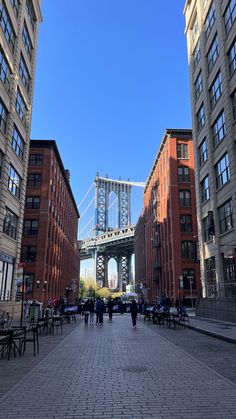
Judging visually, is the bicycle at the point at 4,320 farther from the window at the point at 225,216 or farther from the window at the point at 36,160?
the window at the point at 36,160

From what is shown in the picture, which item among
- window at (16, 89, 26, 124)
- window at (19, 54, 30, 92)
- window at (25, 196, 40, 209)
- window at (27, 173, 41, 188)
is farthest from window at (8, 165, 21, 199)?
window at (27, 173, 41, 188)

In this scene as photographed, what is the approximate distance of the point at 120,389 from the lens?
7340 millimetres

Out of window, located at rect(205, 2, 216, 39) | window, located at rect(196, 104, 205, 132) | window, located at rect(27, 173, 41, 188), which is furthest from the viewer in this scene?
window, located at rect(27, 173, 41, 188)

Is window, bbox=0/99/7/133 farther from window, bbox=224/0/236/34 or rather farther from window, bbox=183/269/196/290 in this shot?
window, bbox=183/269/196/290

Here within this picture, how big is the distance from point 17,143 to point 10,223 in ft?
23.0

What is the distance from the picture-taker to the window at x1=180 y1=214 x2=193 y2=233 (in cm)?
5253

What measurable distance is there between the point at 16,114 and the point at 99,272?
117283mm

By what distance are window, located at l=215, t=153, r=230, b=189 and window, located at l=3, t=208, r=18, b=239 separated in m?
16.6

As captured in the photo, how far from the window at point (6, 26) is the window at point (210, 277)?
77.5 ft

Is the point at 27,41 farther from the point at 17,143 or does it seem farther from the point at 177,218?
the point at 177,218

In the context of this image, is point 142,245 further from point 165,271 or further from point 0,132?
point 0,132

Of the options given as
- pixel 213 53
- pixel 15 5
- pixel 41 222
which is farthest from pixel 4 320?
pixel 41 222

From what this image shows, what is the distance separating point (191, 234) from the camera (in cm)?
5222

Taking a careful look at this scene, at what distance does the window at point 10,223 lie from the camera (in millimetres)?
28634
